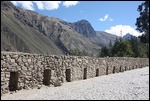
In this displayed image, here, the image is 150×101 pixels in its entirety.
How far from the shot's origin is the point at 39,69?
1580 centimetres

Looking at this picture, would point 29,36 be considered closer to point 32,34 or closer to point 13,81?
point 32,34

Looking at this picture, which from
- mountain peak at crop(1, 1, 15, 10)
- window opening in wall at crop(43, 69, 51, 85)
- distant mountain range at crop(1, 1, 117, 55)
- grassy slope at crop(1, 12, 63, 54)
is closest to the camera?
window opening in wall at crop(43, 69, 51, 85)

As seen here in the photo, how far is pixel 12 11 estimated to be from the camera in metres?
130

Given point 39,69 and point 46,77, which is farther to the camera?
point 46,77

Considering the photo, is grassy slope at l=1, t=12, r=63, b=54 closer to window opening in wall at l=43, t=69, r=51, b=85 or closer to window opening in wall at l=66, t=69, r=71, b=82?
window opening in wall at l=66, t=69, r=71, b=82

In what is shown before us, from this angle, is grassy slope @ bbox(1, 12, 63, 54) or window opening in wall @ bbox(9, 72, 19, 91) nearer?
window opening in wall @ bbox(9, 72, 19, 91)

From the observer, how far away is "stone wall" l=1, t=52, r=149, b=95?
535 inches

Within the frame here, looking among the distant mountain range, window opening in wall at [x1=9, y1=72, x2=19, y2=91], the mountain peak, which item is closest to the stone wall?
window opening in wall at [x1=9, y1=72, x2=19, y2=91]

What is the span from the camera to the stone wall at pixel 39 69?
535 inches

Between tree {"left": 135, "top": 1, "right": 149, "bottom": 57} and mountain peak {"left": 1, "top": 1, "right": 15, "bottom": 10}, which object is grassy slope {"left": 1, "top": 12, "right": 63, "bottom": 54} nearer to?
mountain peak {"left": 1, "top": 1, "right": 15, "bottom": 10}

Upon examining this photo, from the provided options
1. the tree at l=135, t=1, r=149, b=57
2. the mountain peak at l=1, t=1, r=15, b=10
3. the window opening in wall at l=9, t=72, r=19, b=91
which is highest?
the mountain peak at l=1, t=1, r=15, b=10

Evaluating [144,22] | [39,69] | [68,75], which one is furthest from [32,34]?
[39,69]

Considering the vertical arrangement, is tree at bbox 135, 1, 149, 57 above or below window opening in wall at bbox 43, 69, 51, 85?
above

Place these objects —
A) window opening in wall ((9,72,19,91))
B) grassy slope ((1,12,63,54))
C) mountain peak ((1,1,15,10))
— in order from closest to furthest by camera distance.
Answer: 1. window opening in wall ((9,72,19,91))
2. grassy slope ((1,12,63,54))
3. mountain peak ((1,1,15,10))
